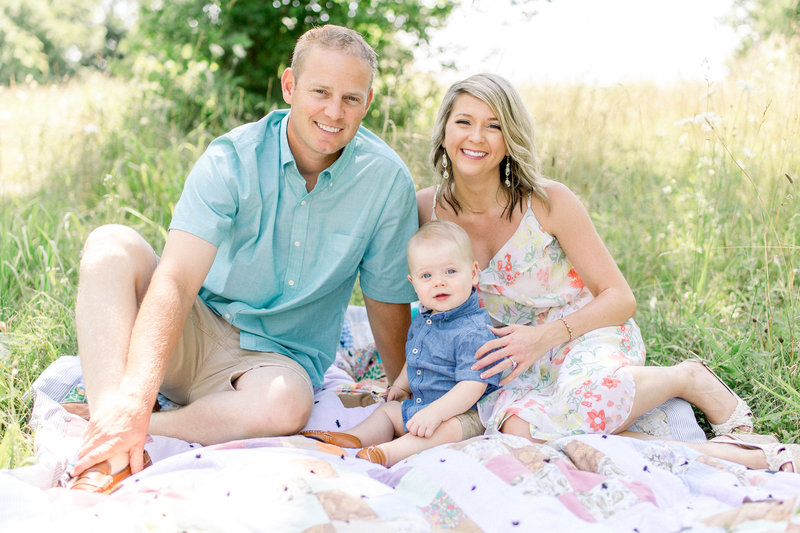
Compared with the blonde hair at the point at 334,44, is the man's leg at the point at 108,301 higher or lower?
lower

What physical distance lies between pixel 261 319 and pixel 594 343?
1.29 metres

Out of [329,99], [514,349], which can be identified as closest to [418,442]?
[514,349]

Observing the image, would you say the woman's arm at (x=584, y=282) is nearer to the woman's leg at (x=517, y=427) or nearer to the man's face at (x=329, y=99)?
the woman's leg at (x=517, y=427)

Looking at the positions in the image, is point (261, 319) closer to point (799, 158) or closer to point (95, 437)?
point (95, 437)

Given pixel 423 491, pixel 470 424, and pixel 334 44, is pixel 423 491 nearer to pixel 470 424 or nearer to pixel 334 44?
pixel 470 424

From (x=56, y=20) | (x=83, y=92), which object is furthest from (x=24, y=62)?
(x=83, y=92)

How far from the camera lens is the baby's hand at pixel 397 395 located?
2.73 metres

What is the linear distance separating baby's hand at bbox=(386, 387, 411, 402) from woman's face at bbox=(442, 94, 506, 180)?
902mm

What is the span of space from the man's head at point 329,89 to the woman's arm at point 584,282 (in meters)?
0.83

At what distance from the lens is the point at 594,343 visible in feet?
8.39

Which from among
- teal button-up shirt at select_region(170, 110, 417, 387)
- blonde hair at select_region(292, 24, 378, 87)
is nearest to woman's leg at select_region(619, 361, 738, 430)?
teal button-up shirt at select_region(170, 110, 417, 387)

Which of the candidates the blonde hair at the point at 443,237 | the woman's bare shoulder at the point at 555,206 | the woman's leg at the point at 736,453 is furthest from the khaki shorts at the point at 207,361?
the woman's leg at the point at 736,453

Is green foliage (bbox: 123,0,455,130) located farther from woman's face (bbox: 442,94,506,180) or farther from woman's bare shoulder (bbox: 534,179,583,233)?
woman's bare shoulder (bbox: 534,179,583,233)

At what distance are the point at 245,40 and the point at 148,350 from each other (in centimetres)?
438
